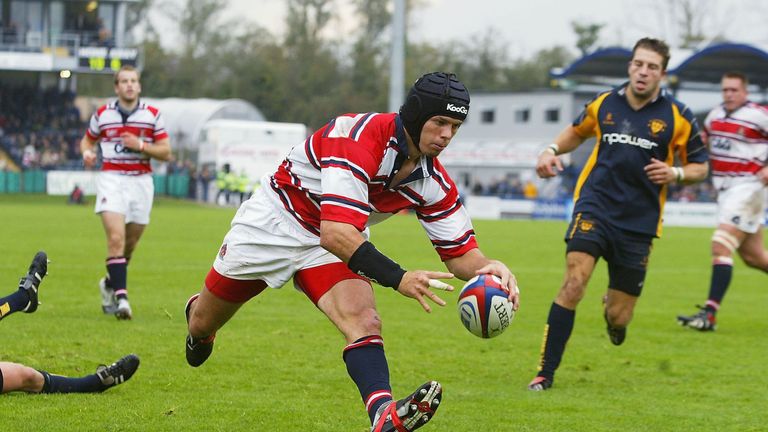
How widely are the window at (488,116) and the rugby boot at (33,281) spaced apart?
6449 cm

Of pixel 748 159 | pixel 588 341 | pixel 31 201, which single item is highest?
pixel 748 159

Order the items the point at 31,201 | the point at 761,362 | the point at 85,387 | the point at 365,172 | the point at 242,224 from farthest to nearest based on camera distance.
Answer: the point at 31,201
the point at 761,362
the point at 85,387
the point at 242,224
the point at 365,172

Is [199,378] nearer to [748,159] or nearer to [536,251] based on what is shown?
[748,159]

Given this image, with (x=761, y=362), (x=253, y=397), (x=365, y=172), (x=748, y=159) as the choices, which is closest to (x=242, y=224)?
(x=365, y=172)

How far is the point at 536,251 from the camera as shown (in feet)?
74.9

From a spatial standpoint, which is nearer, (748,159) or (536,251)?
(748,159)

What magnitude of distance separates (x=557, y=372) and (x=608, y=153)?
1683mm

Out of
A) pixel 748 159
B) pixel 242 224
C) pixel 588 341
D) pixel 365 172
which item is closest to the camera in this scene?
pixel 365 172

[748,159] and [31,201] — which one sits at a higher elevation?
[748,159]

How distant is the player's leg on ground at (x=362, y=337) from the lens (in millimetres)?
5199

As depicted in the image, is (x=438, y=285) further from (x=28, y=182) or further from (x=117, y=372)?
(x=28, y=182)

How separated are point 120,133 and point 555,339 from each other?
5276 millimetres

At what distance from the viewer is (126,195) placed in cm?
1095

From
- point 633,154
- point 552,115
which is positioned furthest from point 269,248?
point 552,115
